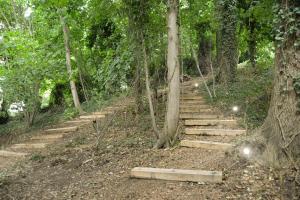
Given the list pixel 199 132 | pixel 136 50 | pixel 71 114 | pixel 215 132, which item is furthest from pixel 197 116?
pixel 71 114

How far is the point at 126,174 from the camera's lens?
467 centimetres

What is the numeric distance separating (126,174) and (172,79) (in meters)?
2.00

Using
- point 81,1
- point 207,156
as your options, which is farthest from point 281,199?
point 81,1

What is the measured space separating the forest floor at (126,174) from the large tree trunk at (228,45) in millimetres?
4571

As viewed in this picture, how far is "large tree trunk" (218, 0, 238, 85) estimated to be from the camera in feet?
33.1

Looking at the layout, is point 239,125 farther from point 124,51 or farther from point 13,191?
point 13,191

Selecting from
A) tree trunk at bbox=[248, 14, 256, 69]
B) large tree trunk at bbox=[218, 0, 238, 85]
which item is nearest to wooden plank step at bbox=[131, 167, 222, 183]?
large tree trunk at bbox=[218, 0, 238, 85]

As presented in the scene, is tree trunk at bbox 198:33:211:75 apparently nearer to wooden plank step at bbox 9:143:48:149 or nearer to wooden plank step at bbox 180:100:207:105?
wooden plank step at bbox 180:100:207:105

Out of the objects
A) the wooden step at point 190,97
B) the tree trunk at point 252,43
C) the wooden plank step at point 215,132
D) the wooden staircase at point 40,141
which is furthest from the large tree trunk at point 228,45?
the wooden staircase at point 40,141

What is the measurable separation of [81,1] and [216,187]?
933cm

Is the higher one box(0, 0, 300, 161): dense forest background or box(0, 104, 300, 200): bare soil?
box(0, 0, 300, 161): dense forest background

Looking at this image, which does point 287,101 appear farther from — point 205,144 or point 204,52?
point 204,52

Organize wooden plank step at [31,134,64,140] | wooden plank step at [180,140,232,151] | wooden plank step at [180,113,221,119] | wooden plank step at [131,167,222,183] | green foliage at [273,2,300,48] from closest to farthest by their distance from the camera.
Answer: green foliage at [273,2,300,48]
wooden plank step at [131,167,222,183]
wooden plank step at [180,140,232,151]
wooden plank step at [180,113,221,119]
wooden plank step at [31,134,64,140]

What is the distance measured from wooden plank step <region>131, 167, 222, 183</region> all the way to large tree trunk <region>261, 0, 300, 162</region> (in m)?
0.92
